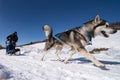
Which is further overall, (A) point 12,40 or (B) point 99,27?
(A) point 12,40

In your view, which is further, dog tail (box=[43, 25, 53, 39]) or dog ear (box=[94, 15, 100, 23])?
dog tail (box=[43, 25, 53, 39])

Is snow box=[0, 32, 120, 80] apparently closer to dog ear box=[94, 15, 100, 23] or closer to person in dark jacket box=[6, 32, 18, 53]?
dog ear box=[94, 15, 100, 23]

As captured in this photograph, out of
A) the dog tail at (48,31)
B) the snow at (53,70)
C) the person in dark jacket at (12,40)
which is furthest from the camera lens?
the person in dark jacket at (12,40)

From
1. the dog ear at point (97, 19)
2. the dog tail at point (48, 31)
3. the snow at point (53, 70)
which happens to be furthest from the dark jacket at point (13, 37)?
the dog ear at point (97, 19)

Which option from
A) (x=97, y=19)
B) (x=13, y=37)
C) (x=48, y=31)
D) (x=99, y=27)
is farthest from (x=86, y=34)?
(x=13, y=37)

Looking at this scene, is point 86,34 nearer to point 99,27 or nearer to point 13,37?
point 99,27

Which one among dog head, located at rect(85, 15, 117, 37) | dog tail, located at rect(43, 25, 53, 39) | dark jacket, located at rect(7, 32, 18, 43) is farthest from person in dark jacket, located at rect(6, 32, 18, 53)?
dog head, located at rect(85, 15, 117, 37)

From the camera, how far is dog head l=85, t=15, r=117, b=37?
7.00 m

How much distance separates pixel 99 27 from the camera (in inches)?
282

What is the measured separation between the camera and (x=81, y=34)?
295 inches

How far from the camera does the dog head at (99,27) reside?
7000 mm

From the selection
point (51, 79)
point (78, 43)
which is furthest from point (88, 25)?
point (51, 79)

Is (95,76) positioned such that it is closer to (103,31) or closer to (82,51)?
(82,51)

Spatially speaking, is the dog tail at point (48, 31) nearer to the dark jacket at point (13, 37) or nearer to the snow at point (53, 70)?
the snow at point (53, 70)
